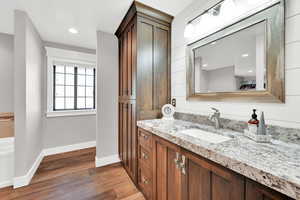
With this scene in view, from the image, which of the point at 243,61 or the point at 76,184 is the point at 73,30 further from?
the point at 243,61

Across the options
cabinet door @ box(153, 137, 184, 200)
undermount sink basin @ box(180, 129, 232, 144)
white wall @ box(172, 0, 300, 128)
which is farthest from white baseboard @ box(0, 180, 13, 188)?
white wall @ box(172, 0, 300, 128)

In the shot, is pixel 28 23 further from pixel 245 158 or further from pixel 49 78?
pixel 245 158

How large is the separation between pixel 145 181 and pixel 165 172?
50 centimetres

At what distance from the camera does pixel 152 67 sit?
1740 mm

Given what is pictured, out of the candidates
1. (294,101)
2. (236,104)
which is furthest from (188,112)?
(294,101)

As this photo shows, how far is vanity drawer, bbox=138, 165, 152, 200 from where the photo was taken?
1.34 meters

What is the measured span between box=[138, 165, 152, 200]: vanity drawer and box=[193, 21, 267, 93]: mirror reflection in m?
1.12

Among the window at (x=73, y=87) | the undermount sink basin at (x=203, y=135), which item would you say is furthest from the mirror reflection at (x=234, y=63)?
the window at (x=73, y=87)

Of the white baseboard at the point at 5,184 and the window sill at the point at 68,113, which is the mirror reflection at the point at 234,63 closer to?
the window sill at the point at 68,113

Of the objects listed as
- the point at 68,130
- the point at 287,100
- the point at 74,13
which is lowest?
the point at 68,130

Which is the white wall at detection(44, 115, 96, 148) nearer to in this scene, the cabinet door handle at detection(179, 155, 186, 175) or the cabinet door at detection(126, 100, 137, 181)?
the cabinet door at detection(126, 100, 137, 181)

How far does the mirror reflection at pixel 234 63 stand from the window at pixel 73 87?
106 inches

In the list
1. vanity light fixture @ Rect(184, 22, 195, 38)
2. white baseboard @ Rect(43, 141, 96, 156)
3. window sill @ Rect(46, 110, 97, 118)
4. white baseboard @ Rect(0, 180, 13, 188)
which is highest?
vanity light fixture @ Rect(184, 22, 195, 38)

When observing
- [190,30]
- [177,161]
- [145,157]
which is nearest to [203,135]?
[177,161]
